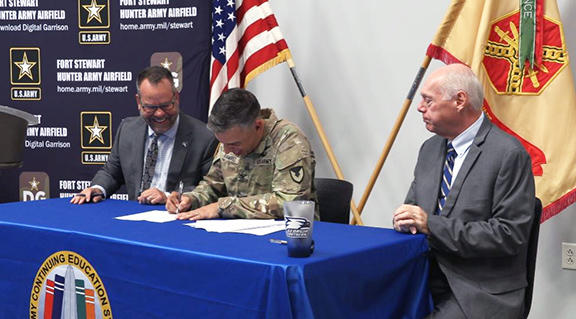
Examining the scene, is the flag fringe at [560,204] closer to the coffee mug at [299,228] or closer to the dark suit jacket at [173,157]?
the dark suit jacket at [173,157]

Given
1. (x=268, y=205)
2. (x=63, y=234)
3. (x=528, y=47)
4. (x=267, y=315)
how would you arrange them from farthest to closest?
(x=528, y=47) < (x=268, y=205) < (x=63, y=234) < (x=267, y=315)

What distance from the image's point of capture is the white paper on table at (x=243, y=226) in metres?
2.26

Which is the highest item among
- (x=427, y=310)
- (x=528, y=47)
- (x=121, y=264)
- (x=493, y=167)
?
(x=528, y=47)

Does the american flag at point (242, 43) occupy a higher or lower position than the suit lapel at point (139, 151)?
higher

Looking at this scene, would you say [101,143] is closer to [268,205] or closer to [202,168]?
[202,168]

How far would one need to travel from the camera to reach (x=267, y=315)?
5.79 feet

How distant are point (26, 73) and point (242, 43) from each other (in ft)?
5.54

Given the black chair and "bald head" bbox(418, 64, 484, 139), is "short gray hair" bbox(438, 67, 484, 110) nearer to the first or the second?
"bald head" bbox(418, 64, 484, 139)

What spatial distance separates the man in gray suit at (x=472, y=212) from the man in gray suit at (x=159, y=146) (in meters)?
1.49

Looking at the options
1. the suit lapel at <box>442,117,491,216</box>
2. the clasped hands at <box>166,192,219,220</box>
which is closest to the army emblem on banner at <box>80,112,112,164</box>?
the clasped hands at <box>166,192,219,220</box>

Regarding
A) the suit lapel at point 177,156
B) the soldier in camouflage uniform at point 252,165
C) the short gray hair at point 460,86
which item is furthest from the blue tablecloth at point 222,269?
the suit lapel at point 177,156

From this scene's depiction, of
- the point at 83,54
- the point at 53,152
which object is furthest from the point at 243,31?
the point at 53,152

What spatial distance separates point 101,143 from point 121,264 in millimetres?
2700

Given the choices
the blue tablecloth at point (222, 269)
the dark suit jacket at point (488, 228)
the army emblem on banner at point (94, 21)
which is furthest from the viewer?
the army emblem on banner at point (94, 21)
